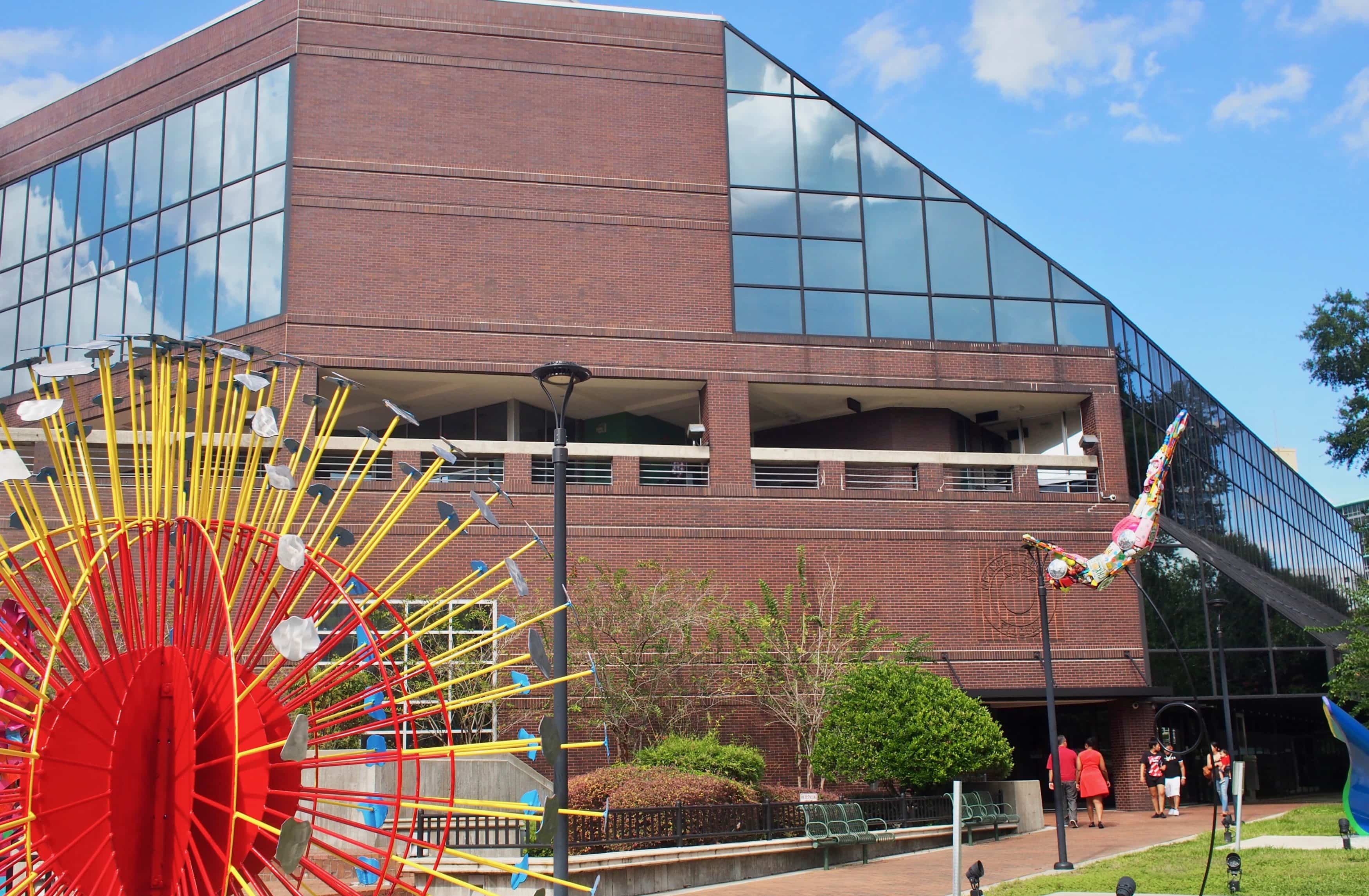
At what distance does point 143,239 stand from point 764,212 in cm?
1351

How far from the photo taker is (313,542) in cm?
862

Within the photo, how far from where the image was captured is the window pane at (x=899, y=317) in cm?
2753

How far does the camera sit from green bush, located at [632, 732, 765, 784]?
20156 millimetres

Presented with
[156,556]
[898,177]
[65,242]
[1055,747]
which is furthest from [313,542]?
[65,242]

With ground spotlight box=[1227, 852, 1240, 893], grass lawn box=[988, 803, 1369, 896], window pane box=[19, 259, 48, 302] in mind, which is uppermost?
window pane box=[19, 259, 48, 302]

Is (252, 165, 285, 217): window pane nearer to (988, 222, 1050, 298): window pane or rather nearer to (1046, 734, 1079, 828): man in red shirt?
(988, 222, 1050, 298): window pane

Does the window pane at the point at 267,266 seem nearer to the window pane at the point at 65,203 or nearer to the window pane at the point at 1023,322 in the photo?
the window pane at the point at 65,203

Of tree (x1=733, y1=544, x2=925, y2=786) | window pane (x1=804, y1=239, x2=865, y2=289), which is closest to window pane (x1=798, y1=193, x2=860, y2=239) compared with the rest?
window pane (x1=804, y1=239, x2=865, y2=289)

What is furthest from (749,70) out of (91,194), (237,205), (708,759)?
(708,759)

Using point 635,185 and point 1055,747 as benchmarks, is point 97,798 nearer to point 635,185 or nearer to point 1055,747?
point 1055,747

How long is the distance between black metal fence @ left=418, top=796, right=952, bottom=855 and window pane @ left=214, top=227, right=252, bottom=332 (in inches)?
508

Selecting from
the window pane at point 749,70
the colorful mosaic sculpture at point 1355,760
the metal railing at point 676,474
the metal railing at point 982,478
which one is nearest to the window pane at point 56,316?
the metal railing at point 676,474

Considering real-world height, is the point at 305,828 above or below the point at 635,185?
below

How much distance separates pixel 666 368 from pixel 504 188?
5131 mm
